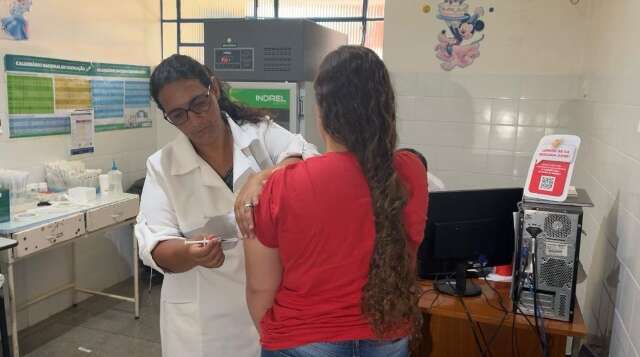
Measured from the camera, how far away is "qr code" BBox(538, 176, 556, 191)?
5.81ft

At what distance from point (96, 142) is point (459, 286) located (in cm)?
292

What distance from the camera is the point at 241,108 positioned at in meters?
1.63

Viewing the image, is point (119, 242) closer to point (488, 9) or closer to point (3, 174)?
point (3, 174)

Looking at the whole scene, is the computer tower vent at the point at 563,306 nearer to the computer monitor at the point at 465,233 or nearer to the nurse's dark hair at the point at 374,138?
the computer monitor at the point at 465,233

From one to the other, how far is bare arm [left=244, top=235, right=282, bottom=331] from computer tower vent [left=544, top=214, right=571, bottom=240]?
3.36ft

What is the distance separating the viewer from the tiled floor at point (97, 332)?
306 centimetres

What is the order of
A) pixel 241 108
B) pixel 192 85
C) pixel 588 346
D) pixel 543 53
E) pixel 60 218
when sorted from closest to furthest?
pixel 192 85 < pixel 241 108 < pixel 588 346 < pixel 60 218 < pixel 543 53

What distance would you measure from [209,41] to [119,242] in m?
1.87

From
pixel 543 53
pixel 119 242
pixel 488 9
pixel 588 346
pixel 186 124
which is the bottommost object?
pixel 119 242

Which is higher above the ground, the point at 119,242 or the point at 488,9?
the point at 488,9

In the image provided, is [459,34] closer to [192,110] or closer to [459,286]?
[459,286]

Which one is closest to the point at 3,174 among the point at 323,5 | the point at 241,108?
the point at 241,108

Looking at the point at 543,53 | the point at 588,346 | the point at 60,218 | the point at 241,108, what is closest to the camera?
the point at 241,108

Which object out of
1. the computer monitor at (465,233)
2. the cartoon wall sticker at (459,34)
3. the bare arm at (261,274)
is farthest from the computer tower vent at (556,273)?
the cartoon wall sticker at (459,34)
